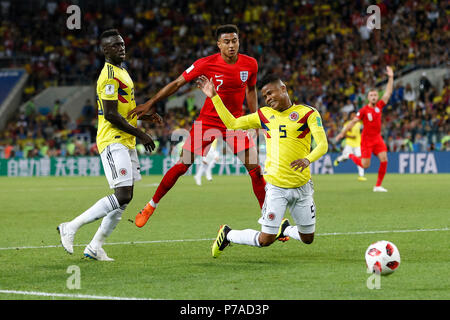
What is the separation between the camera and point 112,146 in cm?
795

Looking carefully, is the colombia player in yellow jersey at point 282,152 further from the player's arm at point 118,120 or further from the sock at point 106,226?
the sock at point 106,226

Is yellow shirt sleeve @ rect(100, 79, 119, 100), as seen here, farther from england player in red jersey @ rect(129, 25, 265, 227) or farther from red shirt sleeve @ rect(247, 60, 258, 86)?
red shirt sleeve @ rect(247, 60, 258, 86)

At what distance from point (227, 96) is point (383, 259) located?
3.89m

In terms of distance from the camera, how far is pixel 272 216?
7371mm

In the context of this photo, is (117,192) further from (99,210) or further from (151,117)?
(151,117)

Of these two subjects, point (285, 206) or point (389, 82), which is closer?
point (285, 206)

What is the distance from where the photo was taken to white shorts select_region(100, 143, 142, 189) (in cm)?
785

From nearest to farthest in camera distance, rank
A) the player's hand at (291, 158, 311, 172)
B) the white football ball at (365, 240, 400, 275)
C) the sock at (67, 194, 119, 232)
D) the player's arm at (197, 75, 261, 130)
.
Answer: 1. the white football ball at (365, 240, 400, 275)
2. the player's hand at (291, 158, 311, 172)
3. the player's arm at (197, 75, 261, 130)
4. the sock at (67, 194, 119, 232)

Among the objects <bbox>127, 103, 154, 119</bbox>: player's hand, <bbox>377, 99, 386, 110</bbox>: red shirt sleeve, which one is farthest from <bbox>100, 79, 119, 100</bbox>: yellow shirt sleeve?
<bbox>377, 99, 386, 110</bbox>: red shirt sleeve

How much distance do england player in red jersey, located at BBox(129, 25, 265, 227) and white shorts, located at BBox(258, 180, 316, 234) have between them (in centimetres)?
213

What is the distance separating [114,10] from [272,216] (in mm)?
35039

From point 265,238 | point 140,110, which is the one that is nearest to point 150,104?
point 140,110
